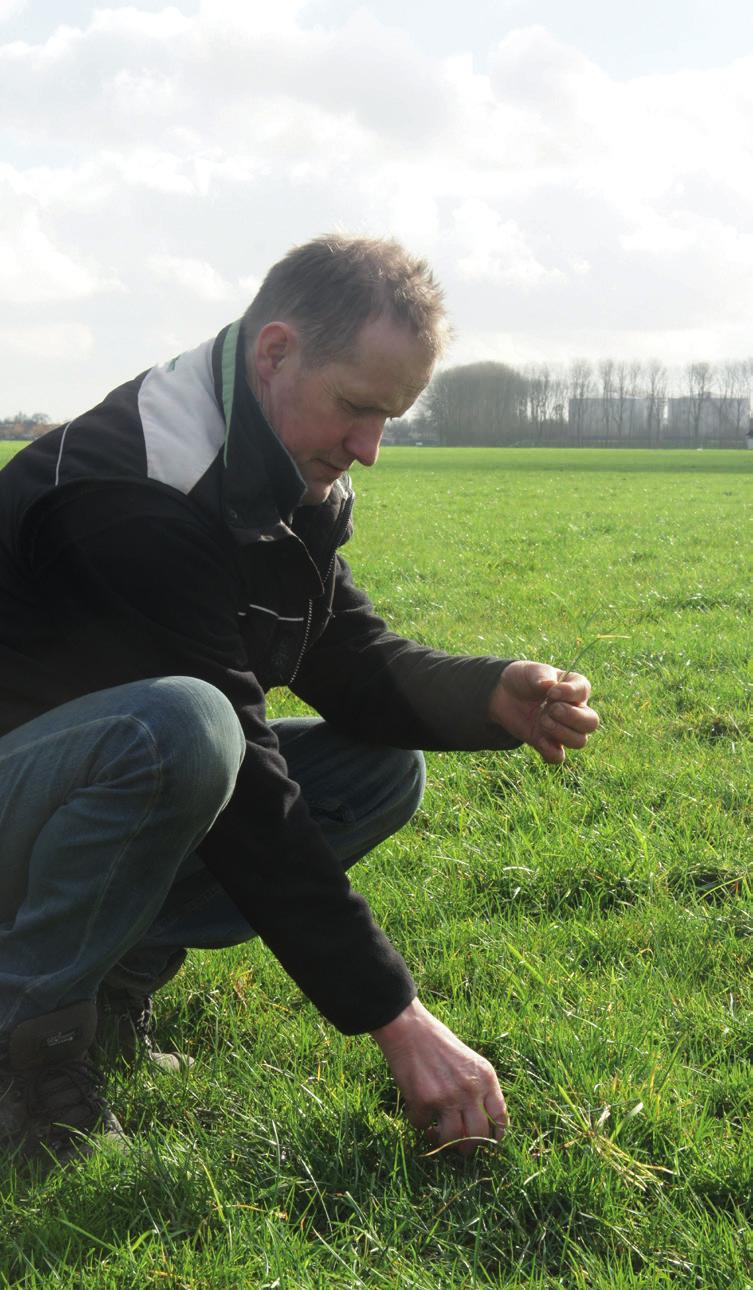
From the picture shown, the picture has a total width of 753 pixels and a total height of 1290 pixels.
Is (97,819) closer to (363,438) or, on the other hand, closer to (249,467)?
(249,467)

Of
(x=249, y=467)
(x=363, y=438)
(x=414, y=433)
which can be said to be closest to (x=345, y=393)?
(x=363, y=438)

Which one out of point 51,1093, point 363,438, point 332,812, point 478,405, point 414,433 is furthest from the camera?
point 478,405

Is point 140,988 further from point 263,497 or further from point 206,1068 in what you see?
point 263,497

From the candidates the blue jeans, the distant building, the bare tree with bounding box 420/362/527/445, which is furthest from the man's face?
the distant building

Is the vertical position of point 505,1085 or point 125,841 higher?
point 125,841

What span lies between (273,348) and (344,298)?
0.17m

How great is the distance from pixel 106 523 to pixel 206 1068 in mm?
1184

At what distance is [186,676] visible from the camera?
89.7 inches

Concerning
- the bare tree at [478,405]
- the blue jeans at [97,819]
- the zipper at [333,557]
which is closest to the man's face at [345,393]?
the zipper at [333,557]

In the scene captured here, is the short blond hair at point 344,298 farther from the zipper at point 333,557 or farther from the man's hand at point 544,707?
the man's hand at point 544,707

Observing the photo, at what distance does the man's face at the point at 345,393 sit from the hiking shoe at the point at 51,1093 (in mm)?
1205

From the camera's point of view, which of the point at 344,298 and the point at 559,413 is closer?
the point at 344,298

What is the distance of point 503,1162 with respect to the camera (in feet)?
7.25

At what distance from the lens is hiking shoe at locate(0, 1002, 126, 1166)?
2.27 m
